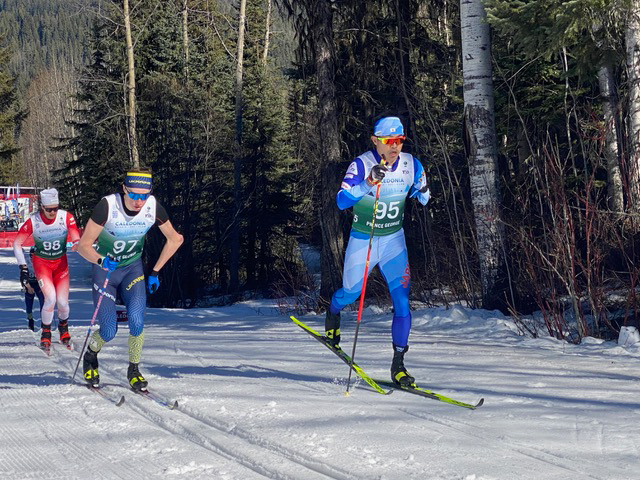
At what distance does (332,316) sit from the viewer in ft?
24.7

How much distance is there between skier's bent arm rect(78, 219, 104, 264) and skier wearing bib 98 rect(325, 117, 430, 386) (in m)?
2.32

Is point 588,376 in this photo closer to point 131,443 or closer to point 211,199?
point 131,443

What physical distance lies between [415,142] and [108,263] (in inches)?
345

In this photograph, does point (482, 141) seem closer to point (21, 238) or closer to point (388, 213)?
point (388, 213)

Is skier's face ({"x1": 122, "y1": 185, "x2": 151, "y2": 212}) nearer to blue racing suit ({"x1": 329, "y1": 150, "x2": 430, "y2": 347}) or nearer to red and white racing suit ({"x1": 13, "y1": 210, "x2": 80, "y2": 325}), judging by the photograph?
blue racing suit ({"x1": 329, "y1": 150, "x2": 430, "y2": 347})

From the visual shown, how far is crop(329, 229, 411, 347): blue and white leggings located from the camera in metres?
6.81

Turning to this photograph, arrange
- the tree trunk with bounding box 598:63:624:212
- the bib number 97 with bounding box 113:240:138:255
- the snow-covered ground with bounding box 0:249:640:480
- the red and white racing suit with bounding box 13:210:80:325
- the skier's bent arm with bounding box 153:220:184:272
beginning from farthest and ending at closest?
the tree trunk with bounding box 598:63:624:212 < the red and white racing suit with bounding box 13:210:80:325 < the skier's bent arm with bounding box 153:220:184:272 < the bib number 97 with bounding box 113:240:138:255 < the snow-covered ground with bounding box 0:249:640:480

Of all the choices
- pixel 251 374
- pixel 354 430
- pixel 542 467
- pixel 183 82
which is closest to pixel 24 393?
pixel 251 374

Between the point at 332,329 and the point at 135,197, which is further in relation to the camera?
the point at 332,329

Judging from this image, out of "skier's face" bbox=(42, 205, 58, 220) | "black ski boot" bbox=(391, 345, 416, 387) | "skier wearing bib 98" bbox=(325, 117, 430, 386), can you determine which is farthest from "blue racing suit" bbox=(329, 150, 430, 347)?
"skier's face" bbox=(42, 205, 58, 220)

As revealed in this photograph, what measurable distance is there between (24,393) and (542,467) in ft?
16.3

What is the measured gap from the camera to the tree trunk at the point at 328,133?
14805 mm

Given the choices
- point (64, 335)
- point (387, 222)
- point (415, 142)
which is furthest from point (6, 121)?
point (387, 222)

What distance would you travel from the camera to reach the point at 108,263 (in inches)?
271
